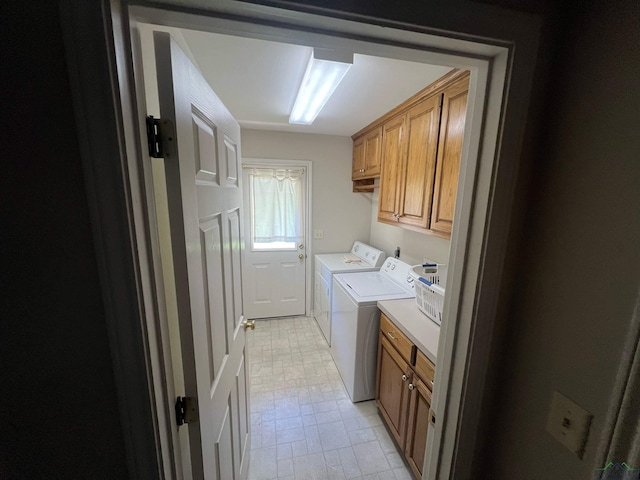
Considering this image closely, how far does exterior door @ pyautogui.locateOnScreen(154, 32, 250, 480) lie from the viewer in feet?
1.93

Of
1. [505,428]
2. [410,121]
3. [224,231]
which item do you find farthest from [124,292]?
[410,121]

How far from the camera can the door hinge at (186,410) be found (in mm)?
675

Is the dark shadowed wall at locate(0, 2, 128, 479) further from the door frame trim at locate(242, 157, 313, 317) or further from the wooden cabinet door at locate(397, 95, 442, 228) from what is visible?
the door frame trim at locate(242, 157, 313, 317)

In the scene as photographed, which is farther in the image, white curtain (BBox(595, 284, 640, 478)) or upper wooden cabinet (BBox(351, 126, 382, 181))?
upper wooden cabinet (BBox(351, 126, 382, 181))

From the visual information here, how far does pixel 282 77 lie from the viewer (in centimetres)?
161

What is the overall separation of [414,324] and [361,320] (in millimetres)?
469

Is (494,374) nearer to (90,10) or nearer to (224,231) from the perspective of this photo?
(224,231)

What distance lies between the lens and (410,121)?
1.88m

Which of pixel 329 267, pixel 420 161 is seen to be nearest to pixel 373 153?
pixel 420 161

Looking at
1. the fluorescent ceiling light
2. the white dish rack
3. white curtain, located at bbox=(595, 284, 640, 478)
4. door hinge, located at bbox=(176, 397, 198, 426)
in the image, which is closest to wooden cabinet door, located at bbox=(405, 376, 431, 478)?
the white dish rack

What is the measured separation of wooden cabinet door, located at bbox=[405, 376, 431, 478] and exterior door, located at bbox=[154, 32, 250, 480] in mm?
974

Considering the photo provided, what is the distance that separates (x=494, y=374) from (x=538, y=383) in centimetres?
12

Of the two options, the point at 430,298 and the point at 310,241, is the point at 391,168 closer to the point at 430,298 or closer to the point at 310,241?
the point at 430,298

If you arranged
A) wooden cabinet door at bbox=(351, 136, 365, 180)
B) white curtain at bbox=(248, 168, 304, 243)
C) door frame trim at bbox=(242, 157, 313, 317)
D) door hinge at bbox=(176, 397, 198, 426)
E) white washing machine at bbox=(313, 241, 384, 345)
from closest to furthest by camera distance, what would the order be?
door hinge at bbox=(176, 397, 198, 426) < white washing machine at bbox=(313, 241, 384, 345) < wooden cabinet door at bbox=(351, 136, 365, 180) < door frame trim at bbox=(242, 157, 313, 317) < white curtain at bbox=(248, 168, 304, 243)
